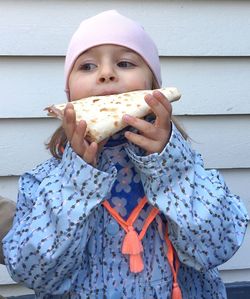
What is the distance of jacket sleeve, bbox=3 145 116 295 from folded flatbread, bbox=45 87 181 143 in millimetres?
88

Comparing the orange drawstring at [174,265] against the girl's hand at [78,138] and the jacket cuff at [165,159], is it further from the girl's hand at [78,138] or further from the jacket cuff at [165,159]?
the girl's hand at [78,138]

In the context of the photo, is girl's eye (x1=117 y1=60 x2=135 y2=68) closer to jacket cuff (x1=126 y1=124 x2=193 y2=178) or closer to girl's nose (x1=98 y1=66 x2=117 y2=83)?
girl's nose (x1=98 y1=66 x2=117 y2=83)

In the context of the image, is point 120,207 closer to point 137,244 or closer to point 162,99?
point 137,244

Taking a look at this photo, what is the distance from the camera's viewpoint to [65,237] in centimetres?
172

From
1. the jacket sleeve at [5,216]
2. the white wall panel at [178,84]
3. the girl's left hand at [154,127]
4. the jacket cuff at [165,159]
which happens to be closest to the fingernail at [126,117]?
the girl's left hand at [154,127]

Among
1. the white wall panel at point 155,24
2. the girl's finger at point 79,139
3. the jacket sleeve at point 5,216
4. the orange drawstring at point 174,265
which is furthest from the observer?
the white wall panel at point 155,24

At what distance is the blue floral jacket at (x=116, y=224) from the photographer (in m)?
1.74

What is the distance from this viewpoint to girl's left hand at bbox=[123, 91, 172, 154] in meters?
1.70

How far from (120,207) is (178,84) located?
964 mm

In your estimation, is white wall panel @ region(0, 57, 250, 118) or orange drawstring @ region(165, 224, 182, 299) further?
white wall panel @ region(0, 57, 250, 118)

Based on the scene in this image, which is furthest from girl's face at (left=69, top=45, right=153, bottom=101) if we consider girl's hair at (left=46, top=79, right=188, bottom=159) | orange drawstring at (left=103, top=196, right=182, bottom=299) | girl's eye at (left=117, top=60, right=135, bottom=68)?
orange drawstring at (left=103, top=196, right=182, bottom=299)

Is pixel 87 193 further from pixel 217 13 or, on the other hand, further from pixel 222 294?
pixel 217 13

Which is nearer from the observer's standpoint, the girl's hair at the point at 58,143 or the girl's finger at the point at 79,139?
the girl's finger at the point at 79,139

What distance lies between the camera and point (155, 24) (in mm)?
2650
